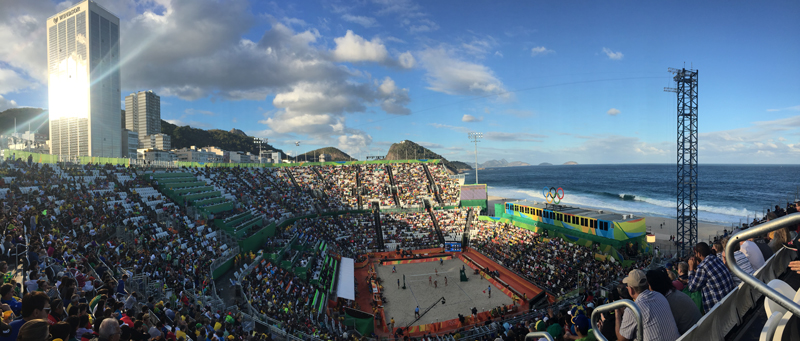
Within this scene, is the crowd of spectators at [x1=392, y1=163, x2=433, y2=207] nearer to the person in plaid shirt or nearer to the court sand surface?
the court sand surface

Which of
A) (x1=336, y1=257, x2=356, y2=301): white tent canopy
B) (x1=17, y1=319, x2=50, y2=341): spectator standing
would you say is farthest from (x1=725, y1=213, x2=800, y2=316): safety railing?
(x1=336, y1=257, x2=356, y2=301): white tent canopy

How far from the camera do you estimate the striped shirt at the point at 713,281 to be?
4656 millimetres

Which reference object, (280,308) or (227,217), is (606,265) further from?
(227,217)

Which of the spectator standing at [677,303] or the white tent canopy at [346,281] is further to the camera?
the white tent canopy at [346,281]

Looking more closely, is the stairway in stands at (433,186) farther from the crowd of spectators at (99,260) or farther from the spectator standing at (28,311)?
the spectator standing at (28,311)

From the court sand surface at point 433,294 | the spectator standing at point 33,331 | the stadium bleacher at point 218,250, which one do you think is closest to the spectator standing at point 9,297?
the stadium bleacher at point 218,250

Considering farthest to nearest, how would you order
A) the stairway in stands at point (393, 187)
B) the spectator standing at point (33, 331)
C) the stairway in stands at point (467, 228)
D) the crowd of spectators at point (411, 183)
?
the crowd of spectators at point (411, 183) → the stairway in stands at point (393, 187) → the stairway in stands at point (467, 228) → the spectator standing at point (33, 331)

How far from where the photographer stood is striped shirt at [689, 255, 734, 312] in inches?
183

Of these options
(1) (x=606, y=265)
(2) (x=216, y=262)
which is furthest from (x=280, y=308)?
(1) (x=606, y=265)

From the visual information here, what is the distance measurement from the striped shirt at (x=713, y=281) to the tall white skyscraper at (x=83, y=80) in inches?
4073

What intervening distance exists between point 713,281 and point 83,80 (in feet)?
347

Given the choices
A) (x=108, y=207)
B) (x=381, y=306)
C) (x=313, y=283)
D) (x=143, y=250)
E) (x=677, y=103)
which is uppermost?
(x=677, y=103)

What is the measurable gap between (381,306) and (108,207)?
18.2 metres

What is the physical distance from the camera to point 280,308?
18.8 metres
